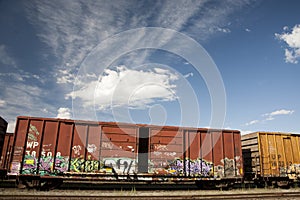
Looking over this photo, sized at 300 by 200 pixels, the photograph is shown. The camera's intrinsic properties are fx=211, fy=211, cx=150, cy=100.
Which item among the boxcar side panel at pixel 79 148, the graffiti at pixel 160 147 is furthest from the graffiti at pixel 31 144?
the graffiti at pixel 160 147

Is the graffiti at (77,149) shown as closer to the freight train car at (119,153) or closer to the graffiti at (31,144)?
the freight train car at (119,153)

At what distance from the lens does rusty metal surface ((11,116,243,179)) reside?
32.9ft

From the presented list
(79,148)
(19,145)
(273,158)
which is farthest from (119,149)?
(273,158)

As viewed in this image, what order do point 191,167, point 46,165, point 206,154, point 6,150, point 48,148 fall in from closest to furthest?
point 46,165
point 48,148
point 191,167
point 206,154
point 6,150

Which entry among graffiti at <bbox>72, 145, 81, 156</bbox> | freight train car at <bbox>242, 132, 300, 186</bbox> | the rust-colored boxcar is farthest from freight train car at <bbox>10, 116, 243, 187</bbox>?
the rust-colored boxcar

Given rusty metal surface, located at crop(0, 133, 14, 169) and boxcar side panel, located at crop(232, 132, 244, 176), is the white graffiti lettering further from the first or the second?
boxcar side panel, located at crop(232, 132, 244, 176)

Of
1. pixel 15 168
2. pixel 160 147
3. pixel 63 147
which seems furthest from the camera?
pixel 160 147

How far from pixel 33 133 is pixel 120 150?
428cm

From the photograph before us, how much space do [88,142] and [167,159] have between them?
4.17 meters

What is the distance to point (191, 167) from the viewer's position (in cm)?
1129

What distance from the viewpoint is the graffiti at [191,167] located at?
436 inches

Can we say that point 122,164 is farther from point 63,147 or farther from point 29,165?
point 29,165

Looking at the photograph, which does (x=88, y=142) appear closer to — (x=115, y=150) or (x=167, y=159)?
(x=115, y=150)

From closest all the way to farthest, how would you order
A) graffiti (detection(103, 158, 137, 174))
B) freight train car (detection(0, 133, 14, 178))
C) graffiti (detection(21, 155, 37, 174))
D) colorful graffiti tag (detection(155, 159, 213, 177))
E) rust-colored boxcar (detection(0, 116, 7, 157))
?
graffiti (detection(21, 155, 37, 174)) → graffiti (detection(103, 158, 137, 174)) → colorful graffiti tag (detection(155, 159, 213, 177)) → rust-colored boxcar (detection(0, 116, 7, 157)) → freight train car (detection(0, 133, 14, 178))
